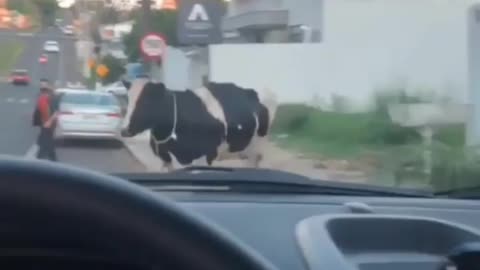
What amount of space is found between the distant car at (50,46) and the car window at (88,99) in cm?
1873

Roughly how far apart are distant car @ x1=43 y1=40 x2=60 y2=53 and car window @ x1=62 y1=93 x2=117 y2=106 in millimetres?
18729

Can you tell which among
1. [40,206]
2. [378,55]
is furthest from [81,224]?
[378,55]

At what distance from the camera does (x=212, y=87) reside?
1852 centimetres

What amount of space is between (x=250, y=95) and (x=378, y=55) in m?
9.24

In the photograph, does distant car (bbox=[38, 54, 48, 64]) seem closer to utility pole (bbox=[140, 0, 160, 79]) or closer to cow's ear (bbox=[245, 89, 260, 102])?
utility pole (bbox=[140, 0, 160, 79])

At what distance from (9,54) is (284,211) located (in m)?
43.1

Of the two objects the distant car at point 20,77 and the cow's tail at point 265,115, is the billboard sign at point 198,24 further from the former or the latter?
the distant car at point 20,77

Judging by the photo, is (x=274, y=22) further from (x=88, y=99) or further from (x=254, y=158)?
(x=254, y=158)

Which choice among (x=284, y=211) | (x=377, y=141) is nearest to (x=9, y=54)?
(x=377, y=141)

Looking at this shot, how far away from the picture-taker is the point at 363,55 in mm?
28688

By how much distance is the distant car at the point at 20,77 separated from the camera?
44.8 metres

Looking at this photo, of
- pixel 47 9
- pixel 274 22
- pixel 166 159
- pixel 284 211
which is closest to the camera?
pixel 284 211

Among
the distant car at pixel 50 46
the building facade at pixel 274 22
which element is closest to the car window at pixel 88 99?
the building facade at pixel 274 22

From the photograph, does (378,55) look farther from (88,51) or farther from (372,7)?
(88,51)
